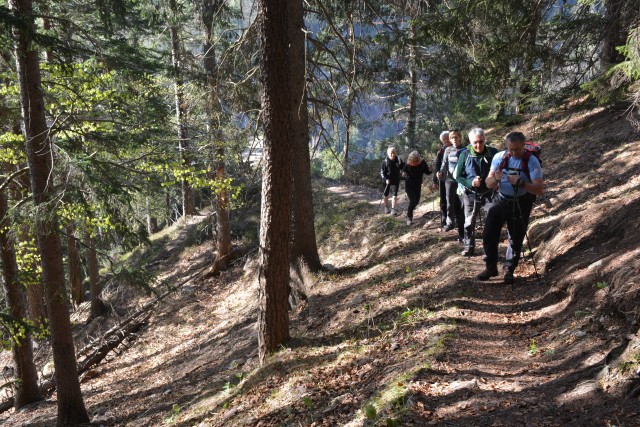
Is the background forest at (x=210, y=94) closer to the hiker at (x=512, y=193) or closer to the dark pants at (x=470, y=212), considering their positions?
the hiker at (x=512, y=193)

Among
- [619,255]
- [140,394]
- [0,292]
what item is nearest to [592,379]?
[619,255]

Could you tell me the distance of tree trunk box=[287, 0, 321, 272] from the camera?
331 inches

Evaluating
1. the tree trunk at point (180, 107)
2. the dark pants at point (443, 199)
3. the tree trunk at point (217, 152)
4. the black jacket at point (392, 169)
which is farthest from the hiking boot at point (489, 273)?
the tree trunk at point (180, 107)

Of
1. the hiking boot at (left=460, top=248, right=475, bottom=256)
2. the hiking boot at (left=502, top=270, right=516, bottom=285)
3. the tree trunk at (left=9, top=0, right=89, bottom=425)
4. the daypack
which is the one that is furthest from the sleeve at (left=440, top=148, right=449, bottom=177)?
the tree trunk at (left=9, top=0, right=89, bottom=425)

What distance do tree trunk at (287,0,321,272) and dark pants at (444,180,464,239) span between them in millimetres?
2823

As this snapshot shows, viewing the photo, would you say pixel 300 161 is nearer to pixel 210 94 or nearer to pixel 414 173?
pixel 210 94

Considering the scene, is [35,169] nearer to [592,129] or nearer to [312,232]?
[312,232]

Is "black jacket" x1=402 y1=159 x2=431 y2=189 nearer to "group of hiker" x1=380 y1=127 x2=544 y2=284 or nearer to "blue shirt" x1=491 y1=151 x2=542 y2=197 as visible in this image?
"group of hiker" x1=380 y1=127 x2=544 y2=284

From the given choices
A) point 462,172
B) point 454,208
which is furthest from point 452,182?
point 462,172

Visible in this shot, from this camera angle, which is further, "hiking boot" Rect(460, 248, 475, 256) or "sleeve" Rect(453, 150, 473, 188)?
"hiking boot" Rect(460, 248, 475, 256)

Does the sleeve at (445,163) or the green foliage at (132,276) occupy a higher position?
the sleeve at (445,163)

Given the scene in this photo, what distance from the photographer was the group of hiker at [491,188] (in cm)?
644

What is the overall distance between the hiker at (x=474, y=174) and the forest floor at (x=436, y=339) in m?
0.90

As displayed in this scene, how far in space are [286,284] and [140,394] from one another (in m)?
5.52
